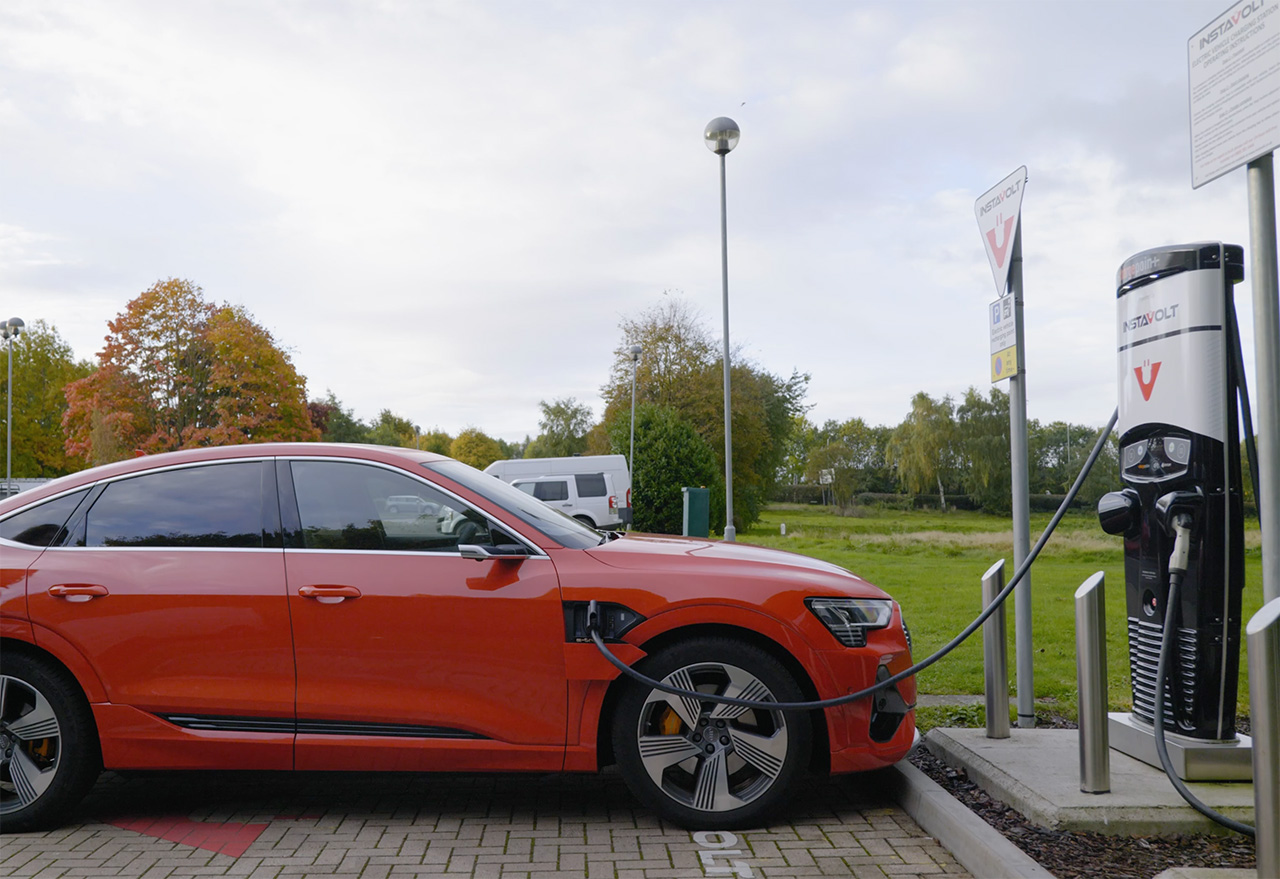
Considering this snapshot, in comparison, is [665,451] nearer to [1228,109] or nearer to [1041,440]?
[1228,109]

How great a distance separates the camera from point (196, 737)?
4172 mm

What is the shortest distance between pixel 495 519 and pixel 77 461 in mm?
51838

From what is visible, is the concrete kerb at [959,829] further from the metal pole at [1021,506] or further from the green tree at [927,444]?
the green tree at [927,444]

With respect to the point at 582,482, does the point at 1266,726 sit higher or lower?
lower

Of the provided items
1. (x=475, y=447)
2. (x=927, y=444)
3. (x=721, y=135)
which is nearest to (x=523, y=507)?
(x=721, y=135)

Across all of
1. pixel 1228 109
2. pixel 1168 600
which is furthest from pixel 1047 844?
pixel 1228 109

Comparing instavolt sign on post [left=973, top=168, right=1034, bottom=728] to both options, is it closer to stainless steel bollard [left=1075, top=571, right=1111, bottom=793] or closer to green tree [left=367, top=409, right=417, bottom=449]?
stainless steel bollard [left=1075, top=571, right=1111, bottom=793]

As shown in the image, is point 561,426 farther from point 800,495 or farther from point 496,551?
point 496,551

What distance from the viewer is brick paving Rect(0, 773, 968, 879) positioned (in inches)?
147

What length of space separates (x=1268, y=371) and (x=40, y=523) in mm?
5345

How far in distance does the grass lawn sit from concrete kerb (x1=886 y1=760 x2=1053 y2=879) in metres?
2.04

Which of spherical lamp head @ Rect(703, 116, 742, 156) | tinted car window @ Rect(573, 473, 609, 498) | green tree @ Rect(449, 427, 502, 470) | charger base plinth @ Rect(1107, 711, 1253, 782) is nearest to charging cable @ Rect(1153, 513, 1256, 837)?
charger base plinth @ Rect(1107, 711, 1253, 782)

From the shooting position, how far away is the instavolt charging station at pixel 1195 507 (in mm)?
4250

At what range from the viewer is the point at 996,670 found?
5.05 m
